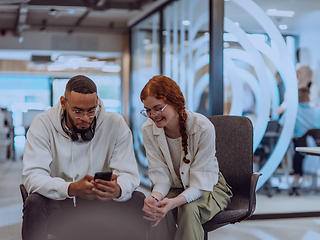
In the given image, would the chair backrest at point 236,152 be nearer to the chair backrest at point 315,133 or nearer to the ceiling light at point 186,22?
the chair backrest at point 315,133

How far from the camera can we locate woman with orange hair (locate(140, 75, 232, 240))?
1800 mm

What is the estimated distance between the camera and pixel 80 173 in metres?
1.96

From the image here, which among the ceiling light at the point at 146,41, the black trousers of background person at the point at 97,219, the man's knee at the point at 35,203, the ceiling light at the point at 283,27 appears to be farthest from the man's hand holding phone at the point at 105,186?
the ceiling light at the point at 146,41

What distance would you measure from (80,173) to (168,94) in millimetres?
630

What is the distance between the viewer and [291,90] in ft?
11.7

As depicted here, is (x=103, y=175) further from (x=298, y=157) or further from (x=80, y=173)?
(x=298, y=157)

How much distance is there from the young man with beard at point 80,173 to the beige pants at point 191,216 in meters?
0.13

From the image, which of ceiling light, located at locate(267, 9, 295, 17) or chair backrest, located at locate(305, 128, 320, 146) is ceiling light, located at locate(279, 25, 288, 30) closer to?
ceiling light, located at locate(267, 9, 295, 17)

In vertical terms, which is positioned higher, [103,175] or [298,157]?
[103,175]

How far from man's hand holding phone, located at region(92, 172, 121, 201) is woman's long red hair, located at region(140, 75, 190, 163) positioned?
1.49ft

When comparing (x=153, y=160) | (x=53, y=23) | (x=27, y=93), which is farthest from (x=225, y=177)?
(x=27, y=93)

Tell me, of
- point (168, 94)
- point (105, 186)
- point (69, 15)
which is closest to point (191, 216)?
point (105, 186)

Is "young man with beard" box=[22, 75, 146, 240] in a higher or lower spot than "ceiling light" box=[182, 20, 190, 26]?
lower

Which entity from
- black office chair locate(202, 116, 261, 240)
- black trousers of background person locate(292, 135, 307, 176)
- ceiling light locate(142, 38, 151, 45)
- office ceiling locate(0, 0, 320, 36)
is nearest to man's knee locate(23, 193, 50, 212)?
black office chair locate(202, 116, 261, 240)
